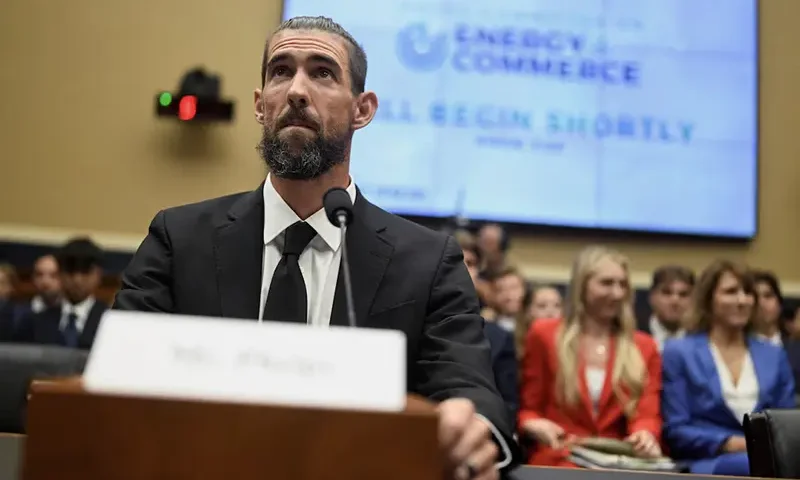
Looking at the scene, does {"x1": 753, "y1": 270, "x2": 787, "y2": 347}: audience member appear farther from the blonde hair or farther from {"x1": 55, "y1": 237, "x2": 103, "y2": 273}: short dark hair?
{"x1": 55, "y1": 237, "x2": 103, "y2": 273}: short dark hair

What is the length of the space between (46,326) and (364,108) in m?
3.28

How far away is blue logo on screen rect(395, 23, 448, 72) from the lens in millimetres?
6211

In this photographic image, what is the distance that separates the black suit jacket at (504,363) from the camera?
3.46 metres

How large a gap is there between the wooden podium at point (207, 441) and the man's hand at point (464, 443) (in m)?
0.14

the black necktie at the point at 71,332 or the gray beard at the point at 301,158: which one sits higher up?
the gray beard at the point at 301,158

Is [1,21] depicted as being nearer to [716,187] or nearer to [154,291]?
[716,187]

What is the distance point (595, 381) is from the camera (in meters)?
3.34

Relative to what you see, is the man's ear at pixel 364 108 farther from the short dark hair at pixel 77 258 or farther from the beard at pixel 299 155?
the short dark hair at pixel 77 258

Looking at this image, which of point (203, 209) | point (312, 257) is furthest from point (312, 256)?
point (203, 209)

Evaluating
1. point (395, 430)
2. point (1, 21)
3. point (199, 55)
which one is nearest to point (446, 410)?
point (395, 430)

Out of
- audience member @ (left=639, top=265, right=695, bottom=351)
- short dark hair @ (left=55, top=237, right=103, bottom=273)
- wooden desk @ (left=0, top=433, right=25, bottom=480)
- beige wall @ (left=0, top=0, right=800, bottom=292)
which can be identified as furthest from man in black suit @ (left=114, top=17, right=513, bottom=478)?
beige wall @ (left=0, top=0, right=800, bottom=292)

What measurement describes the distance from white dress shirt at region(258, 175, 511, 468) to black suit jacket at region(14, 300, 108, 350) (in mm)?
2983

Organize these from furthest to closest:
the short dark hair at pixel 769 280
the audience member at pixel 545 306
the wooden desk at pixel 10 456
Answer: the short dark hair at pixel 769 280 < the audience member at pixel 545 306 < the wooden desk at pixel 10 456

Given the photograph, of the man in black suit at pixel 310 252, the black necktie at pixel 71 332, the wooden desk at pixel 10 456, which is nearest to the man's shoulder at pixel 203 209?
the man in black suit at pixel 310 252
